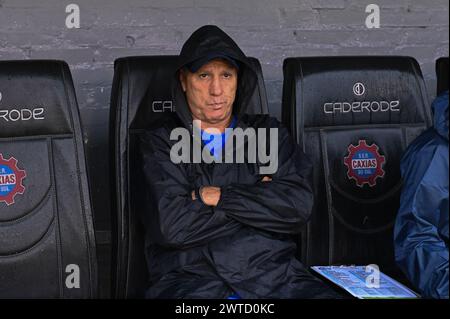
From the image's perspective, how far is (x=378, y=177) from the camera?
332 centimetres

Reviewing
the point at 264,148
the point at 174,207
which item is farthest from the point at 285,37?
the point at 174,207

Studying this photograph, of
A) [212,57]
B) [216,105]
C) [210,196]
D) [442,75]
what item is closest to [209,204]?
[210,196]

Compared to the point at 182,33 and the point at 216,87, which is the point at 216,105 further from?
the point at 182,33

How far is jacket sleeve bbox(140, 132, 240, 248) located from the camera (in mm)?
2748

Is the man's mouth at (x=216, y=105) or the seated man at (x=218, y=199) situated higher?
the man's mouth at (x=216, y=105)

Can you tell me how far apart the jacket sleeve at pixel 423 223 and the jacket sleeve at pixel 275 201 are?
0.33 m

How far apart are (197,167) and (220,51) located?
35 cm

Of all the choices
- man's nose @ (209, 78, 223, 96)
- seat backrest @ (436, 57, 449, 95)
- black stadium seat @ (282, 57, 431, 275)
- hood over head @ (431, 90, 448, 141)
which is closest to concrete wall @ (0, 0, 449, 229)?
black stadium seat @ (282, 57, 431, 275)

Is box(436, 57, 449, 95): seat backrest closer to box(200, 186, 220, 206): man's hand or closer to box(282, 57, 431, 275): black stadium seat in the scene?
box(282, 57, 431, 275): black stadium seat

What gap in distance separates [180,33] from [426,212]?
5.43 feet

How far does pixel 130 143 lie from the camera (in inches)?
119

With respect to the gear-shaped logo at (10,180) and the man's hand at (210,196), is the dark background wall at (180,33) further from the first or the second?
the man's hand at (210,196)

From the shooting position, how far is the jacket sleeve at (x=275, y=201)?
9.19 feet

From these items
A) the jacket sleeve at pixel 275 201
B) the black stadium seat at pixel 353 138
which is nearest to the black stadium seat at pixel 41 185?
the jacket sleeve at pixel 275 201
